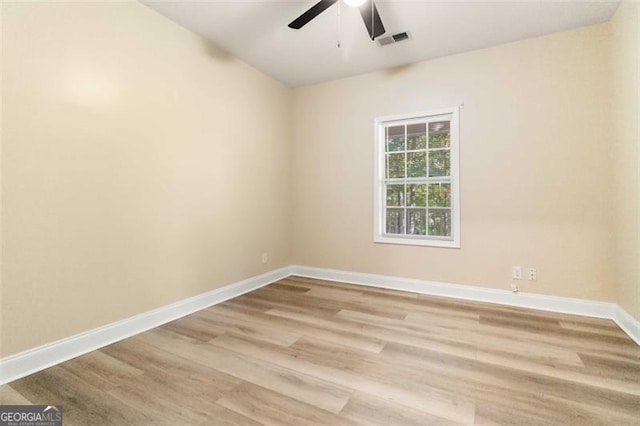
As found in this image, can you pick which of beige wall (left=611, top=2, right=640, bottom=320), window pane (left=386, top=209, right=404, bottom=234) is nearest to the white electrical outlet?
beige wall (left=611, top=2, right=640, bottom=320)

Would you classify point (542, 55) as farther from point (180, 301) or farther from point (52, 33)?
point (180, 301)

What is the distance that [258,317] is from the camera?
274 cm

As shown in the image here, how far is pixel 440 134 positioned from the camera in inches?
138

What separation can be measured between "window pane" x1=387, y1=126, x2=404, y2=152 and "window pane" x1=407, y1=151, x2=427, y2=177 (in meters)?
0.18

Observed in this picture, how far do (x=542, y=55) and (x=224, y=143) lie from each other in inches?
140

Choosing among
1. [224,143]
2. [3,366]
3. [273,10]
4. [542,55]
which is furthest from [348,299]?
[542,55]

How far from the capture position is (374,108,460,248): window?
11.1 ft

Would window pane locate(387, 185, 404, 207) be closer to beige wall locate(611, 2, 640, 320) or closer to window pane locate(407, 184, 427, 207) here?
window pane locate(407, 184, 427, 207)

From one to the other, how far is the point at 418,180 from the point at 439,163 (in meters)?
0.32

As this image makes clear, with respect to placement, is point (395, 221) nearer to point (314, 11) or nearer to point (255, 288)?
point (255, 288)

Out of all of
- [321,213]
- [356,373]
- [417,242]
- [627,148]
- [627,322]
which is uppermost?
[627,148]

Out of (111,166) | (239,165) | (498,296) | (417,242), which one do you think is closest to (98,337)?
(111,166)

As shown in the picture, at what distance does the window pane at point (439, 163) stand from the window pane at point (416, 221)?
503 mm

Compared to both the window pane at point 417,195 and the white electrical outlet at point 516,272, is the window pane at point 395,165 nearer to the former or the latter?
the window pane at point 417,195
